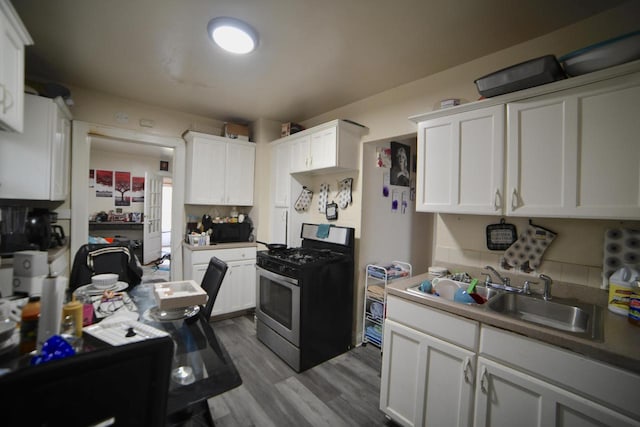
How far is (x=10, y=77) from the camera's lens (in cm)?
142

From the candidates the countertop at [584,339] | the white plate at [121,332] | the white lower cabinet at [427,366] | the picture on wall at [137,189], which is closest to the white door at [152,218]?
the picture on wall at [137,189]

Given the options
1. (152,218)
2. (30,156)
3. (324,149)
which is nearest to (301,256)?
(324,149)

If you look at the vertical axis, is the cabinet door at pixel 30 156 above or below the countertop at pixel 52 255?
above

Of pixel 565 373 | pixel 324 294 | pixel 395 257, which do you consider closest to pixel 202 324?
pixel 324 294

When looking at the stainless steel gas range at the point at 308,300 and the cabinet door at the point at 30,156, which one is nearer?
the cabinet door at the point at 30,156

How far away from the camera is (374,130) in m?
2.57

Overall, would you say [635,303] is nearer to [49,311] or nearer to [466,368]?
[466,368]

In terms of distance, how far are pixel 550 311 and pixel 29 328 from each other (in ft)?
8.03

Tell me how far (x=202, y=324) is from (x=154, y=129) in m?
2.65

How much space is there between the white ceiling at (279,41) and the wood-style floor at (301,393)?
248 centimetres

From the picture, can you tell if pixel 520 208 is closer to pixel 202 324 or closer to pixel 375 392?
pixel 375 392

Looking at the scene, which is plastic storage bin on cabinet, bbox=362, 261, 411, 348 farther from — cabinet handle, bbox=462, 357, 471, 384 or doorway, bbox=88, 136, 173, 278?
doorway, bbox=88, 136, 173, 278

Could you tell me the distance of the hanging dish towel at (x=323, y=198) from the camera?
119 inches

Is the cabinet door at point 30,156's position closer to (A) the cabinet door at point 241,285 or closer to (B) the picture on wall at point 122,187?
(A) the cabinet door at point 241,285
